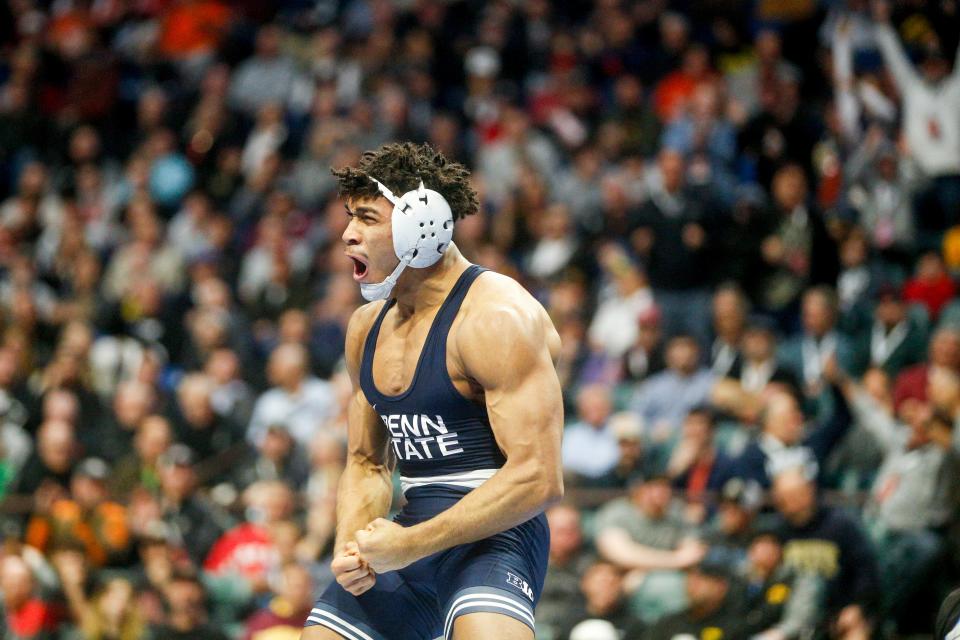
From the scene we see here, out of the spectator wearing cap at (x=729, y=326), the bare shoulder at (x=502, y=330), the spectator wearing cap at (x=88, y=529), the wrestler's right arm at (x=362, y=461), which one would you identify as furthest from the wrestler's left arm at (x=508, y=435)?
the spectator wearing cap at (x=88, y=529)

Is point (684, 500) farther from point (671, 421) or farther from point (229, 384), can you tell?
point (229, 384)

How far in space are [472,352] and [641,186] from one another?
712cm

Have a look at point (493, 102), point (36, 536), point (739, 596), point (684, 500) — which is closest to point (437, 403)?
point (739, 596)

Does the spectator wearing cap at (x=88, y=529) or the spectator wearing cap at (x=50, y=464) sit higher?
the spectator wearing cap at (x=50, y=464)

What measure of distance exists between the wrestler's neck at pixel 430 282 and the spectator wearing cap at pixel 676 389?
4887mm

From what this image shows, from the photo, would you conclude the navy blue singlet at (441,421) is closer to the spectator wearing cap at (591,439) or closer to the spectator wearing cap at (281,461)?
the spectator wearing cap at (591,439)

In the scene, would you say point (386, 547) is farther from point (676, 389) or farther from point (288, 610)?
point (676, 389)

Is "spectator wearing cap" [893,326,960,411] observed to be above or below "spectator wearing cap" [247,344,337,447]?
below

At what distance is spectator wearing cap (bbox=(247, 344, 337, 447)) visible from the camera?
10547mm

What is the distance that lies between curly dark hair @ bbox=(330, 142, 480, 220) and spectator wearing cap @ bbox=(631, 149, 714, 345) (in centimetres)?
567

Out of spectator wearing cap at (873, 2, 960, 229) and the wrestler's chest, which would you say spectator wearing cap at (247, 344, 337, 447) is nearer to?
spectator wearing cap at (873, 2, 960, 229)

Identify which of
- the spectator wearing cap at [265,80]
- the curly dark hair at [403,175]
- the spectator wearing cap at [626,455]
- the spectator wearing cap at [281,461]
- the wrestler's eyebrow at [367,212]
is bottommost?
the wrestler's eyebrow at [367,212]

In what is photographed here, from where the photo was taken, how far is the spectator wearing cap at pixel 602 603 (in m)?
7.87

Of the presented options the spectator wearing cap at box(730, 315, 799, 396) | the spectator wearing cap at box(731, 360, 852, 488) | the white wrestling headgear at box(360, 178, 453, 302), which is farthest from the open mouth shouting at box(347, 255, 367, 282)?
the spectator wearing cap at box(730, 315, 799, 396)
